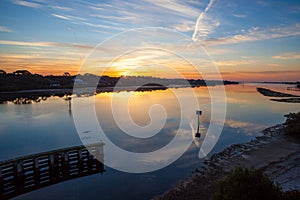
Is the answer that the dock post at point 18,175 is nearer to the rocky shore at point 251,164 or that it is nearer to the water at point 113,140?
the water at point 113,140

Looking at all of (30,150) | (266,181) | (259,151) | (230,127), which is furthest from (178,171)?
(230,127)

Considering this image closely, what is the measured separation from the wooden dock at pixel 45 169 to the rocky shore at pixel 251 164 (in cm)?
527

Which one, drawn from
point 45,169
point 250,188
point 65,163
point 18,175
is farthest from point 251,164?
point 18,175

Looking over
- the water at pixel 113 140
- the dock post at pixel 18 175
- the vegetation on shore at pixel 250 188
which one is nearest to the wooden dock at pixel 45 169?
the dock post at pixel 18 175

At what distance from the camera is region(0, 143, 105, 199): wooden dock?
443 inches

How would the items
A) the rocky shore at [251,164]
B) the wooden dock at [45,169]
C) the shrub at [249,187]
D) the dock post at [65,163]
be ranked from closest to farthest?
the shrub at [249,187] < the rocky shore at [251,164] < the wooden dock at [45,169] < the dock post at [65,163]

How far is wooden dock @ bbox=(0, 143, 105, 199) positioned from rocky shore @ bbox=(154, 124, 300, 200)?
527 centimetres

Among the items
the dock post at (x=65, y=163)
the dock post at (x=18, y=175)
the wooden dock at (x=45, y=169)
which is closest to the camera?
the wooden dock at (x=45, y=169)

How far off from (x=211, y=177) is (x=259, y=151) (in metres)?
6.13

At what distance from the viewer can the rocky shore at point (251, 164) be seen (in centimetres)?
1064

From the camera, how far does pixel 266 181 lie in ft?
21.0

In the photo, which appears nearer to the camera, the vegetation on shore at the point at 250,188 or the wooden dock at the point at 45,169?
the vegetation on shore at the point at 250,188

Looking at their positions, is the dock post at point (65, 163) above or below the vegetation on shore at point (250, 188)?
below

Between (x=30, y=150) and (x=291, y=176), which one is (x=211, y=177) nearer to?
(x=291, y=176)
